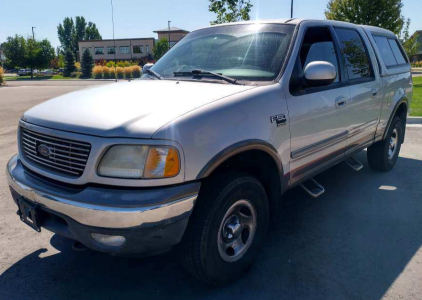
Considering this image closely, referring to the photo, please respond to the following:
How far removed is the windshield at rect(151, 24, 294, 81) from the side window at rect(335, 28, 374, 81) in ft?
3.06

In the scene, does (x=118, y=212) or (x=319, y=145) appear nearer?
(x=118, y=212)

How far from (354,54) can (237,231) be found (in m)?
2.64

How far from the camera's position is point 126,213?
2104 mm

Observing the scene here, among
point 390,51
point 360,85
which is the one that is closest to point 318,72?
point 360,85

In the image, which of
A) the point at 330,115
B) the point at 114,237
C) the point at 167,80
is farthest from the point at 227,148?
the point at 330,115

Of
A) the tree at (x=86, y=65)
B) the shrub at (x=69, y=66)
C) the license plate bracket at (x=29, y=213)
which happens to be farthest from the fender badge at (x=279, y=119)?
the shrub at (x=69, y=66)

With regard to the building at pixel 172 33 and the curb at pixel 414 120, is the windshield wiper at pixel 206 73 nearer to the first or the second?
A: the curb at pixel 414 120

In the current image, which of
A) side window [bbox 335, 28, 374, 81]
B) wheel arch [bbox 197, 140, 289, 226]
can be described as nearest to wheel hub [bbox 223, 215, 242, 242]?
wheel arch [bbox 197, 140, 289, 226]

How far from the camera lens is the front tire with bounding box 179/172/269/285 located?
241 centimetres

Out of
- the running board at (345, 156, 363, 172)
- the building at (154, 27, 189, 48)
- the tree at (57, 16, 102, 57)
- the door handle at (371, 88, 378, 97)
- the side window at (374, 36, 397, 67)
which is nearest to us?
the door handle at (371, 88, 378, 97)

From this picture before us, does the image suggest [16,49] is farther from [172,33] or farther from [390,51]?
[390,51]

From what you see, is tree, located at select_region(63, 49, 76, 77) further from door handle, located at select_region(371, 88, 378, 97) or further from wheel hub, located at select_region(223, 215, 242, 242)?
wheel hub, located at select_region(223, 215, 242, 242)

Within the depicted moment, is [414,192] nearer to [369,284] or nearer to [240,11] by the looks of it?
[369,284]

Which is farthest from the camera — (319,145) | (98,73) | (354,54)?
(98,73)
